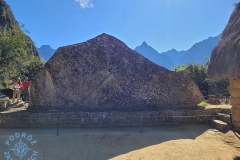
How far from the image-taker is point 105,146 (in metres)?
6.83

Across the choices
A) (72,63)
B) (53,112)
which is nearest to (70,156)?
(53,112)

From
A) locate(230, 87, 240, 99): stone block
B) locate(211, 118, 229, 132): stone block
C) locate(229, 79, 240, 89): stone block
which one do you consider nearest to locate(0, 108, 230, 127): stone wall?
locate(211, 118, 229, 132): stone block

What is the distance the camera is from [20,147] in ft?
21.0

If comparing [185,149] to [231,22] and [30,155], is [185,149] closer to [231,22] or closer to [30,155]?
[30,155]

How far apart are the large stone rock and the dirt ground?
128cm

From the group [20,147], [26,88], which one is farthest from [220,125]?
[26,88]

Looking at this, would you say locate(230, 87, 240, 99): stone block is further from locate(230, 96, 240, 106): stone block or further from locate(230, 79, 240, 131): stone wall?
locate(230, 96, 240, 106): stone block

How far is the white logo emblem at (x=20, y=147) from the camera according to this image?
19.5 feet

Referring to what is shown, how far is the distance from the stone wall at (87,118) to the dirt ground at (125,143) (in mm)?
397

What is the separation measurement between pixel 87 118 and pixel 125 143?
7.83 feet

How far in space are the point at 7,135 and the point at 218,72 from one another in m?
7.21

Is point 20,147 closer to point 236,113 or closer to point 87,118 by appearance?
point 87,118

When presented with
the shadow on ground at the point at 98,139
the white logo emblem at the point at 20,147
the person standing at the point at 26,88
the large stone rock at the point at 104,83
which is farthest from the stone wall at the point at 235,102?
the person standing at the point at 26,88

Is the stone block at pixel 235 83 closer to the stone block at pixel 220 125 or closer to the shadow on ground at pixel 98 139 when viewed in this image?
the stone block at pixel 220 125
